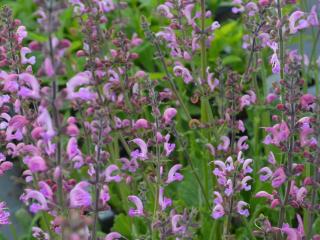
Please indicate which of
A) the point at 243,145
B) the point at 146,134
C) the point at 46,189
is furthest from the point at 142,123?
the point at 46,189

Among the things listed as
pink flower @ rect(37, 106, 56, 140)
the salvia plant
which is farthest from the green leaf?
pink flower @ rect(37, 106, 56, 140)

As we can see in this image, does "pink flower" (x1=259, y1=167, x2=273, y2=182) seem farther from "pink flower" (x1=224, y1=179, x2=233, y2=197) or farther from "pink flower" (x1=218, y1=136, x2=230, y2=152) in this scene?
"pink flower" (x1=218, y1=136, x2=230, y2=152)

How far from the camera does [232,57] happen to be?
207 inches

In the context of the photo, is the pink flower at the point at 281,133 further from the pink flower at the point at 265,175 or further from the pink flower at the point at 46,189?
the pink flower at the point at 46,189

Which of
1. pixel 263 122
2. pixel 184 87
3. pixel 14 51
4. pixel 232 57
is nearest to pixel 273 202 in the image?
pixel 14 51

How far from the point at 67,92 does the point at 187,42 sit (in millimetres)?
1562

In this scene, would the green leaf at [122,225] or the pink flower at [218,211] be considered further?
the green leaf at [122,225]

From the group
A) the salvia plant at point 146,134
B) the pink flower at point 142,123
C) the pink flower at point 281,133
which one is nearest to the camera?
the salvia plant at point 146,134

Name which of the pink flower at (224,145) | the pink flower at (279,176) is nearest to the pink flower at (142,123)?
the pink flower at (224,145)

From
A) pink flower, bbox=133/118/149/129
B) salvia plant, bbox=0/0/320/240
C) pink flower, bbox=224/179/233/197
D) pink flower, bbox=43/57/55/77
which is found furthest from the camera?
pink flower, bbox=133/118/149/129

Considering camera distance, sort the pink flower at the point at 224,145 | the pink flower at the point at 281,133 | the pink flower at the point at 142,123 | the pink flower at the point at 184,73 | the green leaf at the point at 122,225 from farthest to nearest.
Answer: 1. the green leaf at the point at 122,225
2. the pink flower at the point at 184,73
3. the pink flower at the point at 224,145
4. the pink flower at the point at 142,123
5. the pink flower at the point at 281,133

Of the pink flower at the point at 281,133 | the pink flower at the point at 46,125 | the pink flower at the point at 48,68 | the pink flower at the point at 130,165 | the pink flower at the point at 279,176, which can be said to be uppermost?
the pink flower at the point at 48,68

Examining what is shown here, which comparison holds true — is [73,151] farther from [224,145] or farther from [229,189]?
[224,145]

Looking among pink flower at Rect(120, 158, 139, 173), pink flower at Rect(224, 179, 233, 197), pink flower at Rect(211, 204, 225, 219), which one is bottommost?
pink flower at Rect(211, 204, 225, 219)
